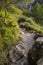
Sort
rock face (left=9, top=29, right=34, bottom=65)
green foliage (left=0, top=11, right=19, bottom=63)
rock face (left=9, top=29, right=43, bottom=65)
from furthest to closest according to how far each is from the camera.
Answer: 1. green foliage (left=0, top=11, right=19, bottom=63)
2. rock face (left=9, top=29, right=34, bottom=65)
3. rock face (left=9, top=29, right=43, bottom=65)

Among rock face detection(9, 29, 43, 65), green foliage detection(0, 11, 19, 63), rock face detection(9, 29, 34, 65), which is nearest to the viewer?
rock face detection(9, 29, 43, 65)

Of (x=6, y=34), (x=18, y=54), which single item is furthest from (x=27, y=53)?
(x=6, y=34)

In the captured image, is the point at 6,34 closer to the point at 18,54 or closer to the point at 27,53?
the point at 18,54

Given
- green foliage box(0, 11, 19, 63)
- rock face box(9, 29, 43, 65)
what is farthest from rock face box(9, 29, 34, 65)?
green foliage box(0, 11, 19, 63)

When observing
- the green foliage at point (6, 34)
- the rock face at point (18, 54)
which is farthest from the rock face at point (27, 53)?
the green foliage at point (6, 34)

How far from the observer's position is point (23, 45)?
9.94 meters

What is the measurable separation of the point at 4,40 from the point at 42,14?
14.1 meters

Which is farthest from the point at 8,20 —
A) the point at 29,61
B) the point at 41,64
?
the point at 41,64

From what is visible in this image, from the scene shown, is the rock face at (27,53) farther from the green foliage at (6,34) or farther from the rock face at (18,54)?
the green foliage at (6,34)

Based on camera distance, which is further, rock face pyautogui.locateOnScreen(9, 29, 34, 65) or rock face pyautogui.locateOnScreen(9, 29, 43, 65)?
rock face pyautogui.locateOnScreen(9, 29, 34, 65)

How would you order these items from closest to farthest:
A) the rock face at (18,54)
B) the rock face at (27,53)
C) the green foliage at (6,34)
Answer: the rock face at (27,53)
the rock face at (18,54)
the green foliage at (6,34)

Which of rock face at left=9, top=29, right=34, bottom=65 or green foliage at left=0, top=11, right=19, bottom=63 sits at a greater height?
green foliage at left=0, top=11, right=19, bottom=63

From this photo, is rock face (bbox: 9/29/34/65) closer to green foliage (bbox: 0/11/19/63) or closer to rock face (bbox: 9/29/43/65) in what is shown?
rock face (bbox: 9/29/43/65)

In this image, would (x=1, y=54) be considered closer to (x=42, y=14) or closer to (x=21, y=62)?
(x=21, y=62)
